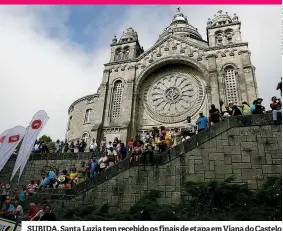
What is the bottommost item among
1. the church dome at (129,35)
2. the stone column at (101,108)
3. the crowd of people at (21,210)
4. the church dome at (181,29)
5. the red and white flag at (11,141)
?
the crowd of people at (21,210)

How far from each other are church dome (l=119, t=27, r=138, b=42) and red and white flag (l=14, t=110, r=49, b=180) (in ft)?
62.5

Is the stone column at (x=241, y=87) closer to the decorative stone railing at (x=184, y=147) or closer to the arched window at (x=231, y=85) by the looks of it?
the arched window at (x=231, y=85)

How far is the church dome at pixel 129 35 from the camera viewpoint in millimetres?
31684

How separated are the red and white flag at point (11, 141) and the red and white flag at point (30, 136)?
1.59 ft

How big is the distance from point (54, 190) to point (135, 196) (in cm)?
348

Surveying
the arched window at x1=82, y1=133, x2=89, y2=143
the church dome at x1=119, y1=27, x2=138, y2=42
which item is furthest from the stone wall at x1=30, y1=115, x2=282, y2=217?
the church dome at x1=119, y1=27, x2=138, y2=42

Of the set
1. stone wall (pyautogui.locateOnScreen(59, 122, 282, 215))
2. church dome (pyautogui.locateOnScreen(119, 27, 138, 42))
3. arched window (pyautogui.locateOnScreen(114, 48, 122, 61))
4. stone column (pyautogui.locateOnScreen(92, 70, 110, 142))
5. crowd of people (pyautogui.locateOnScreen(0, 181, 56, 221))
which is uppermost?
church dome (pyautogui.locateOnScreen(119, 27, 138, 42))

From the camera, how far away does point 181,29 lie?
119ft

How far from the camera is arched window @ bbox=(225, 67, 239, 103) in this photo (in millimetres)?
24008

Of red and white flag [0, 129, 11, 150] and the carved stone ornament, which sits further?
the carved stone ornament

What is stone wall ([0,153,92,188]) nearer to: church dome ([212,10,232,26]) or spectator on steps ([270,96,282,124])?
spectator on steps ([270,96,282,124])

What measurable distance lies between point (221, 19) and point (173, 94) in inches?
402

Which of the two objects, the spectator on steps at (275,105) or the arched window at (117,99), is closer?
the spectator on steps at (275,105)

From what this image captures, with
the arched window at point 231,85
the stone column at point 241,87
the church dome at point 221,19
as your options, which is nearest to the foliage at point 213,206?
the stone column at point 241,87
